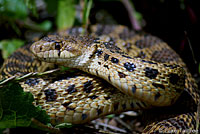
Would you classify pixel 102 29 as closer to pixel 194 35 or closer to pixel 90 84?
pixel 194 35

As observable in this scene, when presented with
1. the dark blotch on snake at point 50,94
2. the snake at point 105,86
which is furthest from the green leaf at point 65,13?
the dark blotch on snake at point 50,94

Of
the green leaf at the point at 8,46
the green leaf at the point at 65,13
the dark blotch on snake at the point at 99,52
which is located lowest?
the green leaf at the point at 8,46

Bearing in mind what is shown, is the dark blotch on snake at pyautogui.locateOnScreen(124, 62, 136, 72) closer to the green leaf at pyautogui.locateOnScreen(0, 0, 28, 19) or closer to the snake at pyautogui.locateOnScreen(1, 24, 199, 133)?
the snake at pyautogui.locateOnScreen(1, 24, 199, 133)

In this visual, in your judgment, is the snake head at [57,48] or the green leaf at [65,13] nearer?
the snake head at [57,48]

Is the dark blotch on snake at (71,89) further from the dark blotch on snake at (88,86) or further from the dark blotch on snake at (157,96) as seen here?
the dark blotch on snake at (157,96)

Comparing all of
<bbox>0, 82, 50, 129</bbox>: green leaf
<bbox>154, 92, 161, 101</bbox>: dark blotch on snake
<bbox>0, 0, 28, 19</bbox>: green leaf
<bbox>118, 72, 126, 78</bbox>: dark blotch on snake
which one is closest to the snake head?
<bbox>118, 72, 126, 78</bbox>: dark blotch on snake

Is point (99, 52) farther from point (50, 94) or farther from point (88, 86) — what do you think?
point (50, 94)

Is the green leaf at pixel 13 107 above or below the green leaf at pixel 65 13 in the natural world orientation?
below

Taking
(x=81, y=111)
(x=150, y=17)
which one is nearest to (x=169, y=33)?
(x=150, y=17)

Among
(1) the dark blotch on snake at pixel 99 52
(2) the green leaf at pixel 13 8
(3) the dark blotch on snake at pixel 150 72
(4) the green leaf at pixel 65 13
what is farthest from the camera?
(4) the green leaf at pixel 65 13
